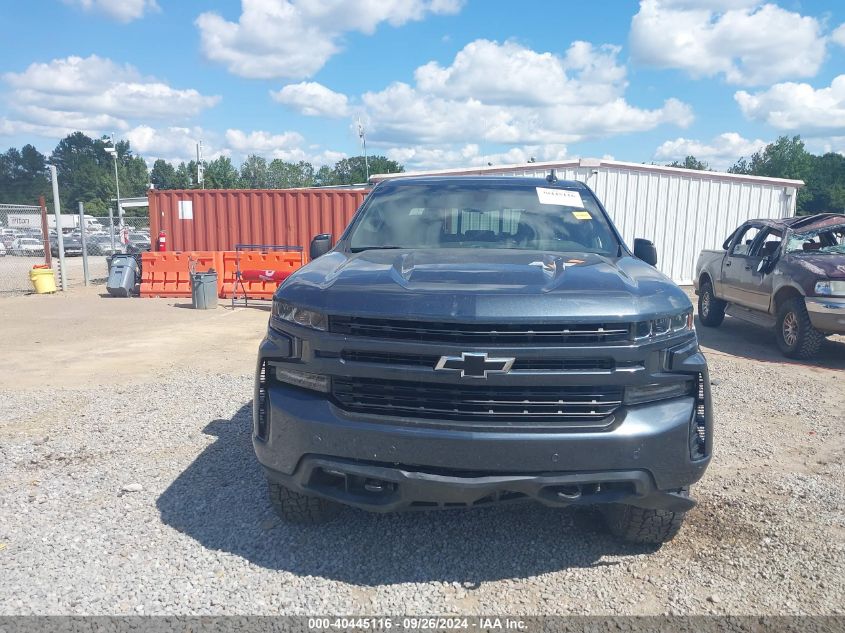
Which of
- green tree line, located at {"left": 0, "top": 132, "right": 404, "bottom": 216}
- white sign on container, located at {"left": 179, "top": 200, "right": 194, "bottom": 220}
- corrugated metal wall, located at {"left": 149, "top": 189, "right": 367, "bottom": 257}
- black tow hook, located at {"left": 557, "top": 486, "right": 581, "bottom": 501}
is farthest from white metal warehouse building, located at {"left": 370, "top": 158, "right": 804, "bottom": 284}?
green tree line, located at {"left": 0, "top": 132, "right": 404, "bottom": 216}

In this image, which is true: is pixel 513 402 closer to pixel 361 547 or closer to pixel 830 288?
pixel 361 547

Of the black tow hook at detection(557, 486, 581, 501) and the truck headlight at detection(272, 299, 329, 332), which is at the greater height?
the truck headlight at detection(272, 299, 329, 332)

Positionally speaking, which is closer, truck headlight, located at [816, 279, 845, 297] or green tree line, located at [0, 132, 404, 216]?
truck headlight, located at [816, 279, 845, 297]

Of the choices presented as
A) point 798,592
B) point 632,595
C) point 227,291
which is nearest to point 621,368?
point 632,595

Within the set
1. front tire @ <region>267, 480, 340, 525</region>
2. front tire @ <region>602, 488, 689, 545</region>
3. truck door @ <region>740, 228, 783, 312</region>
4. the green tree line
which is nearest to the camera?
front tire @ <region>602, 488, 689, 545</region>

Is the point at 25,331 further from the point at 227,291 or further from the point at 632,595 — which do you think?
the point at 632,595

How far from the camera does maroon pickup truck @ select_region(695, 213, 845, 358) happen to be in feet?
25.9

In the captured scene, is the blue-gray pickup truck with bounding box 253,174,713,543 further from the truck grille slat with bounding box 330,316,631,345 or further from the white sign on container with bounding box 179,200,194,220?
the white sign on container with bounding box 179,200,194,220

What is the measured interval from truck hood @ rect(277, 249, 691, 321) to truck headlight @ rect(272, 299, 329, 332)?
0.12 ft

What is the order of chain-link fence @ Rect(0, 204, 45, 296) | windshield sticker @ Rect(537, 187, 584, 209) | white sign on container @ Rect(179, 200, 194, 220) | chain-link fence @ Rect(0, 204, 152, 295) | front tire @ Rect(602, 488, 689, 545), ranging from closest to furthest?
front tire @ Rect(602, 488, 689, 545) → windshield sticker @ Rect(537, 187, 584, 209) → white sign on container @ Rect(179, 200, 194, 220) → chain-link fence @ Rect(0, 204, 152, 295) → chain-link fence @ Rect(0, 204, 45, 296)

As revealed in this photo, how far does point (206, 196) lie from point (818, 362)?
13.9 metres

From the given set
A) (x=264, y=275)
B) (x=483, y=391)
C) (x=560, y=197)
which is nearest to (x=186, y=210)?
(x=264, y=275)

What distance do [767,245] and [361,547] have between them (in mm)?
8179

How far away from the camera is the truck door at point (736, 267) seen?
9.80 m
